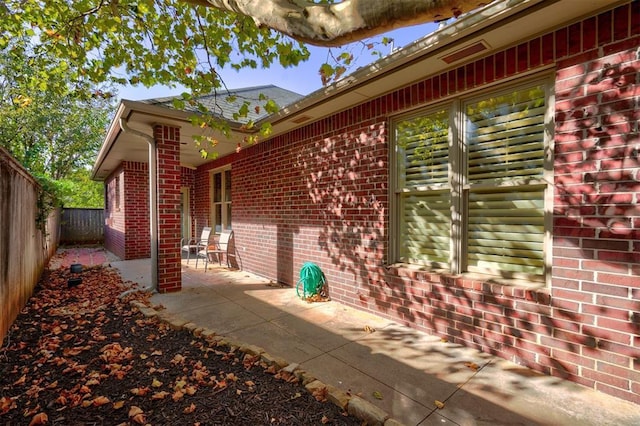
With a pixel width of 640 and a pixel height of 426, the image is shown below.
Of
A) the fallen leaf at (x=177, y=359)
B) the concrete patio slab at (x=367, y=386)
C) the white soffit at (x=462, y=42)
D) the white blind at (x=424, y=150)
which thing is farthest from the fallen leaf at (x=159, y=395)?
the white soffit at (x=462, y=42)

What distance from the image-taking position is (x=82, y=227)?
492 inches

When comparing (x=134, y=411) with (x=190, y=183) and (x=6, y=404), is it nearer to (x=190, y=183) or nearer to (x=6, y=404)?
(x=6, y=404)

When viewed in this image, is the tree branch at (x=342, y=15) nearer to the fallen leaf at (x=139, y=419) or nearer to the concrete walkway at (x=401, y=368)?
the concrete walkway at (x=401, y=368)

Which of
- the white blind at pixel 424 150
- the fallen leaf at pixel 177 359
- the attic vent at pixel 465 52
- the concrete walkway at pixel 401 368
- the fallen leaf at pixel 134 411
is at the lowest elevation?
the concrete walkway at pixel 401 368

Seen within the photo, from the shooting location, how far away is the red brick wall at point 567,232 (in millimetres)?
2092

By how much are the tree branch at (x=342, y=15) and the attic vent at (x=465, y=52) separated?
157cm

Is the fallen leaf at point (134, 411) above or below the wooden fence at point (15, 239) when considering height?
below

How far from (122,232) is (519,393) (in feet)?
30.5

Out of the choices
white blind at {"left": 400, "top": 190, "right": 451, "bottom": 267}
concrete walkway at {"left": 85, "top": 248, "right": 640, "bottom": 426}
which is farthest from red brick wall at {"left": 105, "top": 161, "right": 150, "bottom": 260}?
white blind at {"left": 400, "top": 190, "right": 451, "bottom": 267}

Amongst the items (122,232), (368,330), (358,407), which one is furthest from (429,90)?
(122,232)

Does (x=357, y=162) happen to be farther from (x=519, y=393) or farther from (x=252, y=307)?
(x=519, y=393)

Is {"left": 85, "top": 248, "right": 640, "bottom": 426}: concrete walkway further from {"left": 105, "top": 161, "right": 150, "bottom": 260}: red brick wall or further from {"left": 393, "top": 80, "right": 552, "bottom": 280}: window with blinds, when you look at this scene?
{"left": 105, "top": 161, "right": 150, "bottom": 260}: red brick wall

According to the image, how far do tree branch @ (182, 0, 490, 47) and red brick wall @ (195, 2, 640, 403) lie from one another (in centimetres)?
163

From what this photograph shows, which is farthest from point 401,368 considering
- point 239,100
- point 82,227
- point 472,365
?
point 82,227
